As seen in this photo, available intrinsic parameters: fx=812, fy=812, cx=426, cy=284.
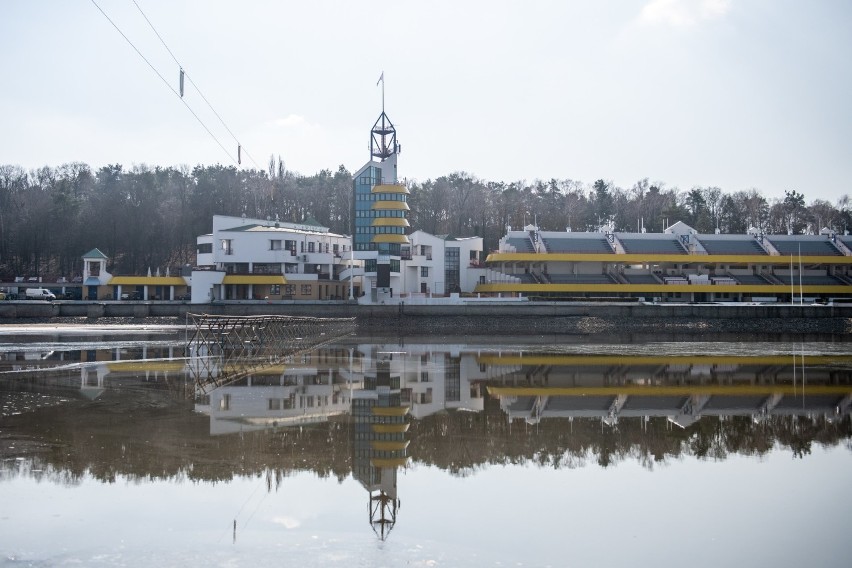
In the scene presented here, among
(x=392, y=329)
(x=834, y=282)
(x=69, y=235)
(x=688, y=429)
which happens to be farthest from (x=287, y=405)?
(x=69, y=235)

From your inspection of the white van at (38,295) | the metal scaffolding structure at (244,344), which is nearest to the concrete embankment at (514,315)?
the metal scaffolding structure at (244,344)

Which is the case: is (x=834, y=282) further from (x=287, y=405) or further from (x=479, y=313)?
(x=287, y=405)

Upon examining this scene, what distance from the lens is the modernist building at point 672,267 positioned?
78250 millimetres

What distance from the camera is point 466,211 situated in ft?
369

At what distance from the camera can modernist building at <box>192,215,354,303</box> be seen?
238 ft

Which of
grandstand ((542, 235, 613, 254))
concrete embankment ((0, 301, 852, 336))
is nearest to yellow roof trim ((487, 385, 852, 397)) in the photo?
concrete embankment ((0, 301, 852, 336))

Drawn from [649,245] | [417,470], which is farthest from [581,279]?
[417,470]

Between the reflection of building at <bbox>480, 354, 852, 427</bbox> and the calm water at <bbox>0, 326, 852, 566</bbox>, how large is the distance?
163mm

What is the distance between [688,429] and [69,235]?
323 ft

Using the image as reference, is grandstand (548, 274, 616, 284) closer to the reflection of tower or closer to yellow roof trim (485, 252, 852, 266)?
yellow roof trim (485, 252, 852, 266)

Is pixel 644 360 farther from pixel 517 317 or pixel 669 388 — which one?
pixel 517 317

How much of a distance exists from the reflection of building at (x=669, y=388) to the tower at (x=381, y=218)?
36.7m

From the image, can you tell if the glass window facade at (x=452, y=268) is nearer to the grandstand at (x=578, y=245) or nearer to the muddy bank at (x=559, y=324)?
the grandstand at (x=578, y=245)

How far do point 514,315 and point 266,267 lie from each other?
78.8 feet
